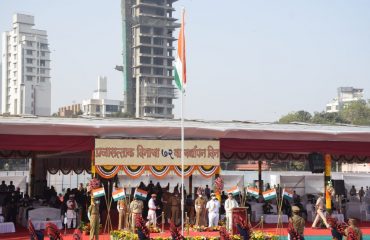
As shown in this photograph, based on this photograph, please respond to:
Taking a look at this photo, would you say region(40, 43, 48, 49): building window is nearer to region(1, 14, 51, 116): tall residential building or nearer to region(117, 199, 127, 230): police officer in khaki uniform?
region(1, 14, 51, 116): tall residential building

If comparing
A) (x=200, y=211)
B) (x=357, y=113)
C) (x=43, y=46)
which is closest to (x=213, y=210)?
(x=200, y=211)

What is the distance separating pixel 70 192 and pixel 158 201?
4231 mm

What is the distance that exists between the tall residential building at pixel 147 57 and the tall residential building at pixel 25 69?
27.7 meters

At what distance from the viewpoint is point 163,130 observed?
75.6 ft

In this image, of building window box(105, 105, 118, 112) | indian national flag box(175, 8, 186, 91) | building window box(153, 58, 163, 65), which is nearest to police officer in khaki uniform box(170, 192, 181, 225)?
indian national flag box(175, 8, 186, 91)

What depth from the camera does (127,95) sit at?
150875 millimetres

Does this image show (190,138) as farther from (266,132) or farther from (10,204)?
(10,204)

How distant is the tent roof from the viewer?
22.0 meters

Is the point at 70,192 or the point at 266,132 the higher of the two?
the point at 266,132

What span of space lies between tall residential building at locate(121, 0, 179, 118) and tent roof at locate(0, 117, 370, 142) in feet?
401

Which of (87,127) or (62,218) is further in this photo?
(62,218)

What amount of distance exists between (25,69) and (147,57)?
3911 centimetres

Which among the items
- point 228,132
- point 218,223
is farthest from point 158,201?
point 228,132

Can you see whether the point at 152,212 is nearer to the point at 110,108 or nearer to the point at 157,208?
the point at 157,208
